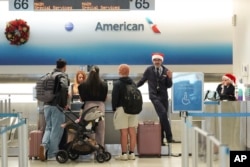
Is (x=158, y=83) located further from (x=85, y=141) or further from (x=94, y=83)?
(x=85, y=141)

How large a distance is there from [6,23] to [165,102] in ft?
15.3

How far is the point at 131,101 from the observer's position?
9.76 metres

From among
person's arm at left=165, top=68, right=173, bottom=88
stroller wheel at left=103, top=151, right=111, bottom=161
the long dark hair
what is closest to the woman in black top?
the long dark hair

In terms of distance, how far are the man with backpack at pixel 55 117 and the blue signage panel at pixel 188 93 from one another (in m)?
2.30

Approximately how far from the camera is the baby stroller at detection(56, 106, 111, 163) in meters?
9.43

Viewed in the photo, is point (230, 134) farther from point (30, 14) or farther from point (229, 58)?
point (30, 14)

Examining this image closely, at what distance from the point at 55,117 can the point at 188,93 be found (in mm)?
2723

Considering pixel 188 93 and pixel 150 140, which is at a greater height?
pixel 188 93

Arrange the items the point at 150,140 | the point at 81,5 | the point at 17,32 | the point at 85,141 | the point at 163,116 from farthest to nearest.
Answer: the point at 17,32, the point at 81,5, the point at 163,116, the point at 150,140, the point at 85,141

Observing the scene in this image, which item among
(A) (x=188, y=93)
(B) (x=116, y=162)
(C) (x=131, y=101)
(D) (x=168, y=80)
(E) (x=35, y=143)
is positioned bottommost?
(B) (x=116, y=162)

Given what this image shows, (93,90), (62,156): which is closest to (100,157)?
(62,156)

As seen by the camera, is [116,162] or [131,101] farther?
[131,101]

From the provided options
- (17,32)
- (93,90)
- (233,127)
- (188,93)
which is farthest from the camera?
(17,32)

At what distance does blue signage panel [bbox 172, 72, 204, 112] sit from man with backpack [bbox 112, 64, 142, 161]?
1.41 meters
